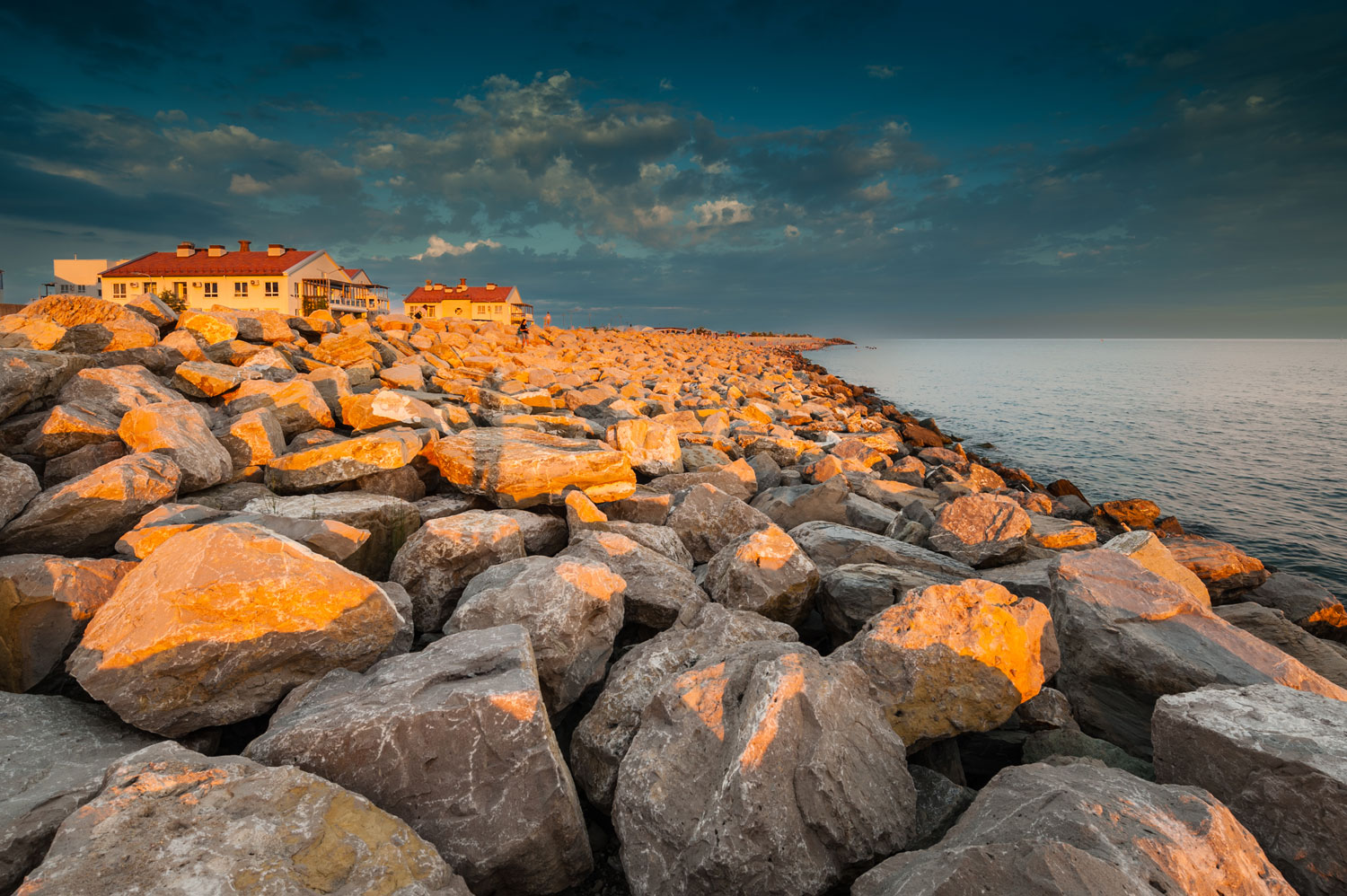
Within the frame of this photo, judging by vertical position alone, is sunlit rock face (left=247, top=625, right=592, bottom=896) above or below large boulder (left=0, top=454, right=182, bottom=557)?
below

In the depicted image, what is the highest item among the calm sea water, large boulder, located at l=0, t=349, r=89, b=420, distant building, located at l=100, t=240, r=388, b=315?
distant building, located at l=100, t=240, r=388, b=315

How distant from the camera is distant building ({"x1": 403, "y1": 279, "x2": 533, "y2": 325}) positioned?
64438 mm

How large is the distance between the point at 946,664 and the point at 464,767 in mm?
2870

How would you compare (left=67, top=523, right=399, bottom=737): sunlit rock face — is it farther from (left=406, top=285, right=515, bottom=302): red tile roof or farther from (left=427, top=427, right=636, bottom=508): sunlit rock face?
(left=406, top=285, right=515, bottom=302): red tile roof

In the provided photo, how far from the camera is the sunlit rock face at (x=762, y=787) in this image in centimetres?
304

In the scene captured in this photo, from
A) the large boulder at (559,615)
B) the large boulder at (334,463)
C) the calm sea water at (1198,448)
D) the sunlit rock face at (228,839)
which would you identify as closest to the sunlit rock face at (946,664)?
the large boulder at (559,615)

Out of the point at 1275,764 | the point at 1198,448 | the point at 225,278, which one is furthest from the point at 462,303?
the point at 1275,764

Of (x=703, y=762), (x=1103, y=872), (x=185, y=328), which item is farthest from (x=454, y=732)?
(x=185, y=328)

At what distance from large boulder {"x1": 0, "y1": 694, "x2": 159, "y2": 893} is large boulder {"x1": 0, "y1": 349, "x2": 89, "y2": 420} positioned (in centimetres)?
442

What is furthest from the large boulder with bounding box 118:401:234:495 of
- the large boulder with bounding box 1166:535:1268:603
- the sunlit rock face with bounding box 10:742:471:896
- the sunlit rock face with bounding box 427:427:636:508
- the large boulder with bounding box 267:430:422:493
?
the large boulder with bounding box 1166:535:1268:603

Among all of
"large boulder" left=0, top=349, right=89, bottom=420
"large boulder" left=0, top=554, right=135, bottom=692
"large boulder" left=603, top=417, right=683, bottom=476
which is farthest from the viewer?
"large boulder" left=603, top=417, right=683, bottom=476

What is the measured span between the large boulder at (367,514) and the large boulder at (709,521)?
2774 millimetres

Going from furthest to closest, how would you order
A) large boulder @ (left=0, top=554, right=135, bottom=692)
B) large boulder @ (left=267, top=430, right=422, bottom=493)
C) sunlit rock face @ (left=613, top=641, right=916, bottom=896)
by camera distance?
large boulder @ (left=267, top=430, right=422, bottom=493), large boulder @ (left=0, top=554, right=135, bottom=692), sunlit rock face @ (left=613, top=641, right=916, bottom=896)

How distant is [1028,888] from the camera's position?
2.20m
